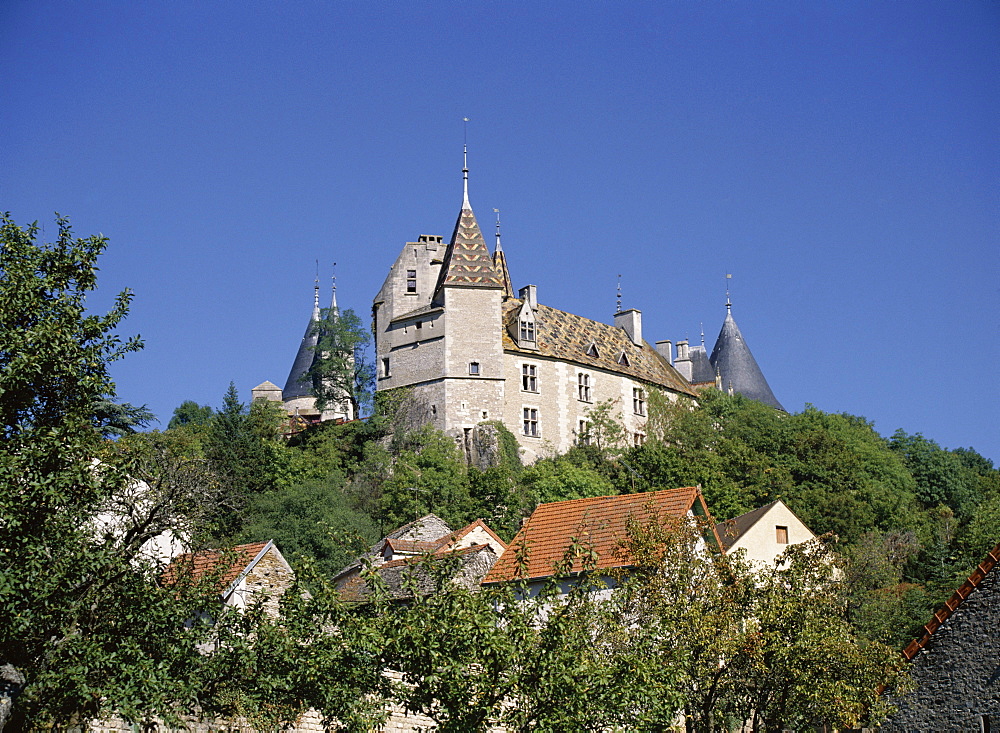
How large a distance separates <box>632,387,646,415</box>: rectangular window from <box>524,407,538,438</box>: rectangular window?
7377 millimetres

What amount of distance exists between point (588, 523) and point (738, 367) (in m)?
57.3

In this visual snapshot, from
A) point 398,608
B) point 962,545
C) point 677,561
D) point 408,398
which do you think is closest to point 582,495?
point 408,398

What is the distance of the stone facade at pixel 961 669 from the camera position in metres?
21.3

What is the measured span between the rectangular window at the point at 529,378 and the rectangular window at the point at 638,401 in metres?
7.02

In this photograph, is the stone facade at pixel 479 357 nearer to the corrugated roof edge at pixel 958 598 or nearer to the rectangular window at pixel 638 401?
the rectangular window at pixel 638 401

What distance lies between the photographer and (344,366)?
216 feet

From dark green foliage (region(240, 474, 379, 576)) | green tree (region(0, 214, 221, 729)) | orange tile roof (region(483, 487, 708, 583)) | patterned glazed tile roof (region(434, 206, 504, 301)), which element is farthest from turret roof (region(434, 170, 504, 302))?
green tree (region(0, 214, 221, 729))

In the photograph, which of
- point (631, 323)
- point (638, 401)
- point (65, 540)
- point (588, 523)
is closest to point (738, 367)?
point (631, 323)

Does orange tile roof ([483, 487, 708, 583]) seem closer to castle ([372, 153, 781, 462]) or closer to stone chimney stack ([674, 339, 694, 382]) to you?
castle ([372, 153, 781, 462])

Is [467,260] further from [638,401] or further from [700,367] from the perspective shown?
[700,367]

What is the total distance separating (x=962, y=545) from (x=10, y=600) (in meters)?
45.5

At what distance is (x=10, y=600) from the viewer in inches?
635

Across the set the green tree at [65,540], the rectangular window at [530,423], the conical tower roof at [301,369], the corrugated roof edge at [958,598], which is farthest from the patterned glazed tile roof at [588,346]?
the green tree at [65,540]

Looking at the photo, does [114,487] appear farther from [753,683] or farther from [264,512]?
[264,512]
